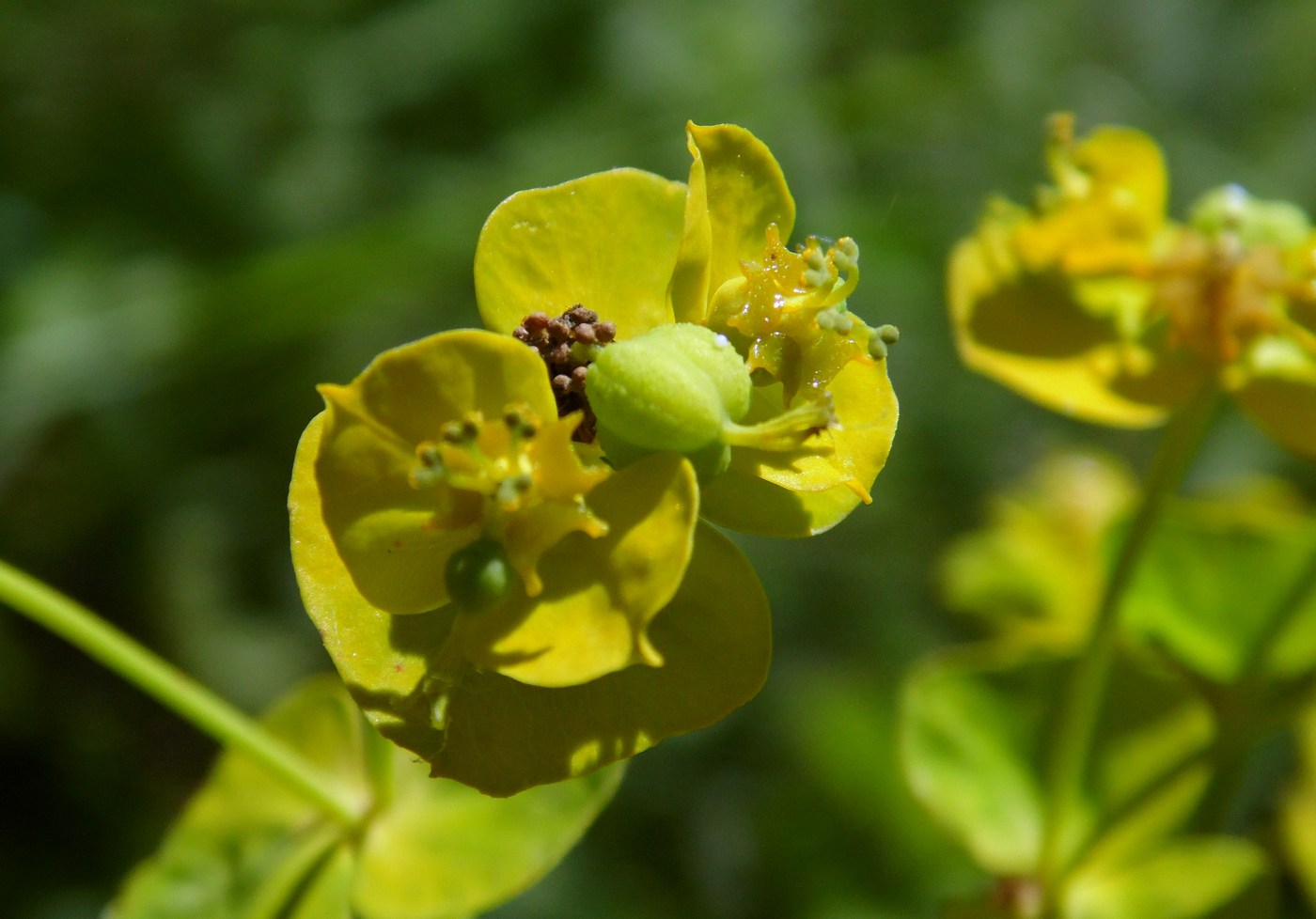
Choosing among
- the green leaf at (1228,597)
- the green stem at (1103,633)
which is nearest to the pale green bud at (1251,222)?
the green stem at (1103,633)

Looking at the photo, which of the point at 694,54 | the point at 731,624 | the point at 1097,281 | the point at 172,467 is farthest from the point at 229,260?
the point at 731,624

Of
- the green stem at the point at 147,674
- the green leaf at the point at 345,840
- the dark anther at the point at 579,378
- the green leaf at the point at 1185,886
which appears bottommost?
the green leaf at the point at 1185,886

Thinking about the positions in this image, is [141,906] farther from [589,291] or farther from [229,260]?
[229,260]

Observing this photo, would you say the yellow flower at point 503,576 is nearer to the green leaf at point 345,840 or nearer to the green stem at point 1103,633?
the green leaf at point 345,840

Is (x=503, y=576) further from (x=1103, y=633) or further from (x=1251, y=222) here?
(x=1251, y=222)

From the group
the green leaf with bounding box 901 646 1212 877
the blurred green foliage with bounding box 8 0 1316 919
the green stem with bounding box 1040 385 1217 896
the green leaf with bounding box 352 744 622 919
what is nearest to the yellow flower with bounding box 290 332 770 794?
the green leaf with bounding box 352 744 622 919

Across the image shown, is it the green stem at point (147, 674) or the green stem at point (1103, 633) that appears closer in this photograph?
the green stem at point (147, 674)

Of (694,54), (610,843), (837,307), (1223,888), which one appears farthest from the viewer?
(694,54)
